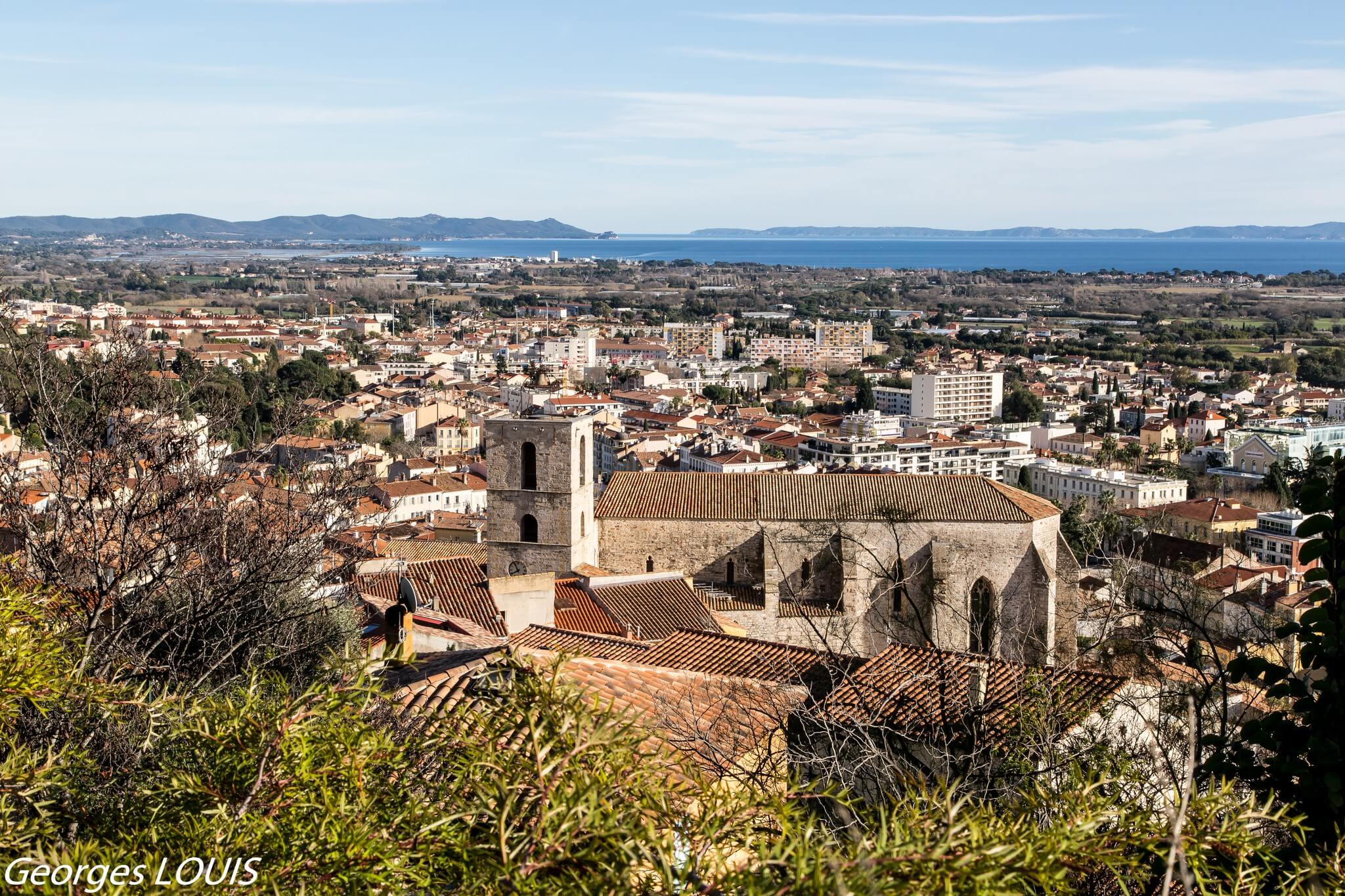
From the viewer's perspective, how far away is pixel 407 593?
40.0 feet

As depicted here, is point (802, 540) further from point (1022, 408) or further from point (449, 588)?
point (1022, 408)

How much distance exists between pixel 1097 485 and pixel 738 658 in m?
43.1

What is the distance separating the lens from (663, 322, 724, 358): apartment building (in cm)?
11562

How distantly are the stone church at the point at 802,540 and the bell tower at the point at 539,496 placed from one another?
0.06 feet

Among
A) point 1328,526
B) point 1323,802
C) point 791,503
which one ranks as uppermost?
point 1328,526

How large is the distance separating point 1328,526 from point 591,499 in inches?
529

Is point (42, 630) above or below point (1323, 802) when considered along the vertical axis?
above

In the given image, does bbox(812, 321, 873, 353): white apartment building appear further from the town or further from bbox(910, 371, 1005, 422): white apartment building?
the town

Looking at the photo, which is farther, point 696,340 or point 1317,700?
point 696,340

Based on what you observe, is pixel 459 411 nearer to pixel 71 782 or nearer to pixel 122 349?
pixel 122 349

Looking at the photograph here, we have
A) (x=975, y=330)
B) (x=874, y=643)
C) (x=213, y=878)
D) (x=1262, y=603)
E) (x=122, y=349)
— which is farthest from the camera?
(x=975, y=330)

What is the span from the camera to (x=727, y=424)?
66750 mm

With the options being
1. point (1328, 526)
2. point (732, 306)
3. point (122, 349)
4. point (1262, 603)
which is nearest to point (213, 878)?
point (1328, 526)

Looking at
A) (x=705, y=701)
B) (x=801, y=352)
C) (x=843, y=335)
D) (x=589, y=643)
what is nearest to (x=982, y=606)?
(x=589, y=643)
